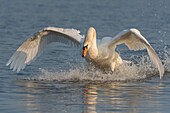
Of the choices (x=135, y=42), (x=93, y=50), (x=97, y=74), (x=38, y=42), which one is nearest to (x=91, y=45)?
(x=93, y=50)

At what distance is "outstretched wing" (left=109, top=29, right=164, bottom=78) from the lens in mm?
13484

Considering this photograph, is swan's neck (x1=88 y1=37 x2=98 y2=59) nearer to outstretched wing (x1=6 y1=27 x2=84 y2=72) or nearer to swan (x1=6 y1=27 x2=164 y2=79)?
swan (x1=6 y1=27 x2=164 y2=79)

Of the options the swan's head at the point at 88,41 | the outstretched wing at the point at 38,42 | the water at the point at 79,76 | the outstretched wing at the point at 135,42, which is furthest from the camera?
the outstretched wing at the point at 38,42

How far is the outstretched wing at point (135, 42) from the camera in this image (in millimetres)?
13484

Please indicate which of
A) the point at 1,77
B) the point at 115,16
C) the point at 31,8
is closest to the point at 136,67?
the point at 1,77

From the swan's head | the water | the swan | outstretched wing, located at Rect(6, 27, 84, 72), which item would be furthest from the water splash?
the swan's head

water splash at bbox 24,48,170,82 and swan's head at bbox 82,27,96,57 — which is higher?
swan's head at bbox 82,27,96,57

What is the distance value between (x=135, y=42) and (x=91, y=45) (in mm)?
1486

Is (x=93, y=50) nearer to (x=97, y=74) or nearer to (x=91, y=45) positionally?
(x=91, y=45)

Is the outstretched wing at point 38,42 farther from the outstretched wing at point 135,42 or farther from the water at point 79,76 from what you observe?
the outstretched wing at point 135,42

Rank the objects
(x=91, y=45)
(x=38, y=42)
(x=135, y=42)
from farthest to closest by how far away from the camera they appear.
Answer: (x=38, y=42) → (x=135, y=42) → (x=91, y=45)

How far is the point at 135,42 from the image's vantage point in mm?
14680

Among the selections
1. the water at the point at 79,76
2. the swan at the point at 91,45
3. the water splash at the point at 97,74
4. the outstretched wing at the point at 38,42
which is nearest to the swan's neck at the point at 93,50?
the swan at the point at 91,45

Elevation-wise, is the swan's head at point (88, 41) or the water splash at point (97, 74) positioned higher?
the swan's head at point (88, 41)
